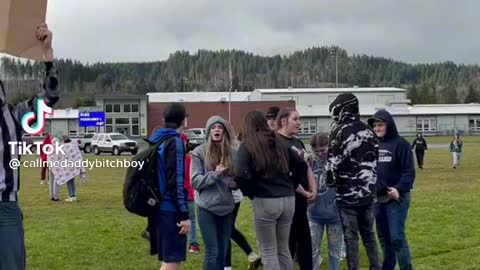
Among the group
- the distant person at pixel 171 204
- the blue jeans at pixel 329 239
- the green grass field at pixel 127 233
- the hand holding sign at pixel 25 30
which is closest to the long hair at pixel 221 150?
the distant person at pixel 171 204

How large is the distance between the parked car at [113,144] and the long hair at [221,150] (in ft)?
141

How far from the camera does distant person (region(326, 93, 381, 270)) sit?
22.9 ft

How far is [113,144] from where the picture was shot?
168ft

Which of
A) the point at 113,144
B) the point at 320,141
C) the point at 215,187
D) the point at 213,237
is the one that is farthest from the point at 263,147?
the point at 113,144

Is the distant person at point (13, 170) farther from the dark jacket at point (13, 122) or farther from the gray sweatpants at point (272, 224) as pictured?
the gray sweatpants at point (272, 224)

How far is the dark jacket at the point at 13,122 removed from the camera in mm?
3842

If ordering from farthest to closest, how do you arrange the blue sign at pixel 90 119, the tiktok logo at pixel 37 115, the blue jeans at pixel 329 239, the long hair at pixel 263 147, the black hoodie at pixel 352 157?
the blue sign at pixel 90 119 → the blue jeans at pixel 329 239 → the black hoodie at pixel 352 157 → the long hair at pixel 263 147 → the tiktok logo at pixel 37 115

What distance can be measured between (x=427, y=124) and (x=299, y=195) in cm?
9658

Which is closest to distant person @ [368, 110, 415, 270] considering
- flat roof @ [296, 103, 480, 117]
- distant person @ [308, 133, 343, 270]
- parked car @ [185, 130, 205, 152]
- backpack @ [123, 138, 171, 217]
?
distant person @ [308, 133, 343, 270]

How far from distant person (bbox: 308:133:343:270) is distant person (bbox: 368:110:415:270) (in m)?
0.55

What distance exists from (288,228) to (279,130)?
3.66ft

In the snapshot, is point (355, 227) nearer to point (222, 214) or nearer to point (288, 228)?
point (288, 228)

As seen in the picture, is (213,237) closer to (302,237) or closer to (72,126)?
(302,237)

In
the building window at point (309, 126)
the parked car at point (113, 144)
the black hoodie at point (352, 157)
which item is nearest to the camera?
the black hoodie at point (352, 157)
